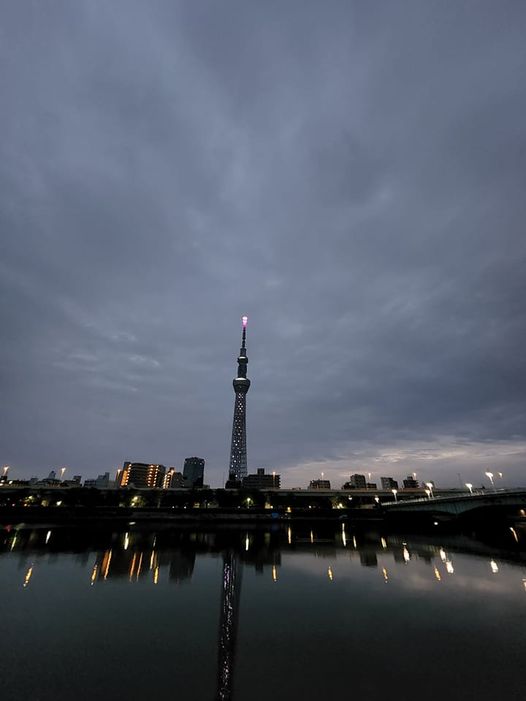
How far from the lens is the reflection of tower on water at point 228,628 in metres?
12.0

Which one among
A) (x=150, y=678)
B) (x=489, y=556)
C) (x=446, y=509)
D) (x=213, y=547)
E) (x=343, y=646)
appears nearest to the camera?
(x=150, y=678)

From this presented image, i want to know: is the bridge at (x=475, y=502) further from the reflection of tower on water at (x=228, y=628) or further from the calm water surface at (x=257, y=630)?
the reflection of tower on water at (x=228, y=628)

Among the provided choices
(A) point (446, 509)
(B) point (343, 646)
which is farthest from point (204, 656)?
(A) point (446, 509)

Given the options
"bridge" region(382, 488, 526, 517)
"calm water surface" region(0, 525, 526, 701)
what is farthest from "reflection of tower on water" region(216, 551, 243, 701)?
"bridge" region(382, 488, 526, 517)

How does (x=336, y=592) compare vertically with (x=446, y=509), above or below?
below

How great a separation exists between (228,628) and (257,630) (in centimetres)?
159

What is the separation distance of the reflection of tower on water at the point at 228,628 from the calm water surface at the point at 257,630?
0.08 m

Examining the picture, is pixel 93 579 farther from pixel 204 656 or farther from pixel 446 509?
pixel 446 509

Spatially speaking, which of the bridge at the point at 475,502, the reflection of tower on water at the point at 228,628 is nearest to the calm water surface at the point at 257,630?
the reflection of tower on water at the point at 228,628

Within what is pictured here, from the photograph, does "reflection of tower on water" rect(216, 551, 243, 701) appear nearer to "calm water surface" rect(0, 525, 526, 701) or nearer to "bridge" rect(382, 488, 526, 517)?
"calm water surface" rect(0, 525, 526, 701)

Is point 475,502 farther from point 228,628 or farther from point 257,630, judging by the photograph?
point 228,628

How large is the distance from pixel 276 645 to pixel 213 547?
34.6 m

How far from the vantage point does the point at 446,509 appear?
253 feet

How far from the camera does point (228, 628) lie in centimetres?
1766
